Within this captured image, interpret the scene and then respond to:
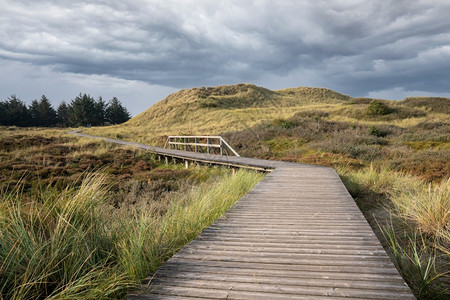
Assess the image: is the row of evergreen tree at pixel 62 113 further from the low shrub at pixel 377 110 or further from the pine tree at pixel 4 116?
the low shrub at pixel 377 110

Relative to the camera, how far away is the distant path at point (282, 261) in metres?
2.26

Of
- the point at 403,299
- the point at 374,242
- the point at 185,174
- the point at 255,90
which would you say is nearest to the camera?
the point at 403,299

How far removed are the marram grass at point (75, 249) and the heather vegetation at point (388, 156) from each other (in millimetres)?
2612

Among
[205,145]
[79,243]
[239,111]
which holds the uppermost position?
[239,111]

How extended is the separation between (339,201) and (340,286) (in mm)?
3311

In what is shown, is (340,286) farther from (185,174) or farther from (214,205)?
(185,174)

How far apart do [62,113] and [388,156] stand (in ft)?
257

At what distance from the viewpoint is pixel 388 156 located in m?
12.5

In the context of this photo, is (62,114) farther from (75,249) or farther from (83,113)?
(75,249)

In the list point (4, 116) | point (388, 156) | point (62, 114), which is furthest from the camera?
point (62, 114)

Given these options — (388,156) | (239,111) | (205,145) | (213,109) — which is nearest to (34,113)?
(213,109)

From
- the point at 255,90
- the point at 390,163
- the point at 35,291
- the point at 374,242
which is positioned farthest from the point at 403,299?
the point at 255,90

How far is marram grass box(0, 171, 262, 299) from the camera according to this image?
2352 mm

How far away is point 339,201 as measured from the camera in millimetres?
5371
